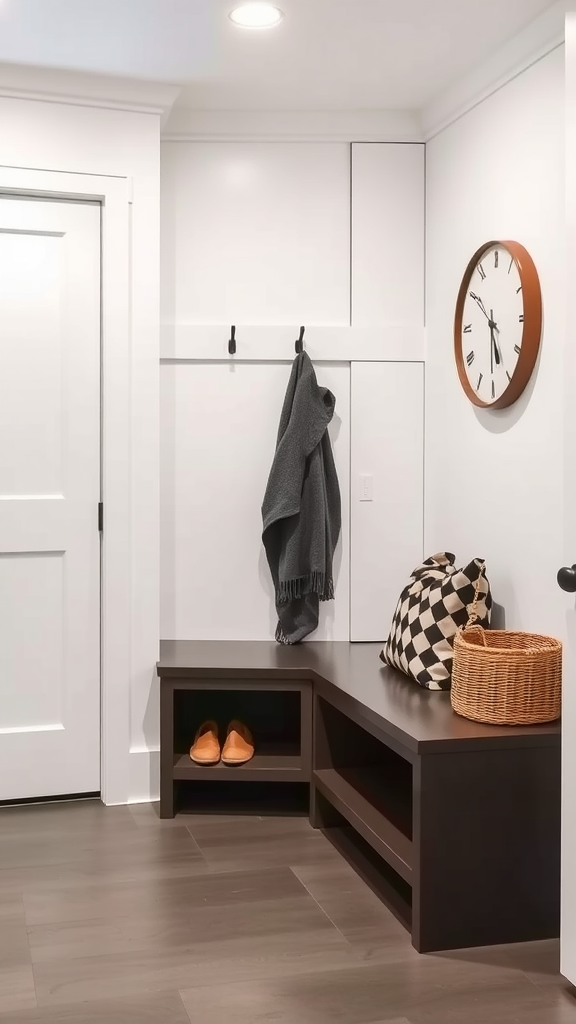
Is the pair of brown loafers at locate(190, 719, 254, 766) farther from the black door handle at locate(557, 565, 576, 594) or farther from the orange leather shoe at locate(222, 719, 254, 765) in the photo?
the black door handle at locate(557, 565, 576, 594)

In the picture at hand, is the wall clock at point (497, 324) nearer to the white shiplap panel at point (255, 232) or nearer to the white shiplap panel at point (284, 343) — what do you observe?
the white shiplap panel at point (284, 343)

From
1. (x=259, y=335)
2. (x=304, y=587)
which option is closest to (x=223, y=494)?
(x=304, y=587)

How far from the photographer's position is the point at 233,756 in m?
3.24

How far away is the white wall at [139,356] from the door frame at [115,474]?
1cm

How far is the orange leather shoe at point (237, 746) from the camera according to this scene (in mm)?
3242

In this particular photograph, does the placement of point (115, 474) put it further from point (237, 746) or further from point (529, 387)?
point (529, 387)

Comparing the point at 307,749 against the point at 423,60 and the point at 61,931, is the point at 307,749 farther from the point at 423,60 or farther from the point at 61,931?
the point at 423,60

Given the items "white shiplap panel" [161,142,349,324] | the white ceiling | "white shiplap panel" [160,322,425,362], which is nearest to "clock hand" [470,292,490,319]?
"white shiplap panel" [160,322,425,362]

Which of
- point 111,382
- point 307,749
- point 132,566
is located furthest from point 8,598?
point 307,749

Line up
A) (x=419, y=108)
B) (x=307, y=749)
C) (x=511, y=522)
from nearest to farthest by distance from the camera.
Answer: (x=511, y=522)
(x=307, y=749)
(x=419, y=108)

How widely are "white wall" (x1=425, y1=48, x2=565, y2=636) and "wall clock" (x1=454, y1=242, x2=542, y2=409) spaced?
0.04 m

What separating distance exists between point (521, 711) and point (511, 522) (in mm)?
681

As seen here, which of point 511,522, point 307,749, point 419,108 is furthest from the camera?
point 419,108

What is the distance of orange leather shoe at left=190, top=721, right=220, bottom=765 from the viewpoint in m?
3.25
